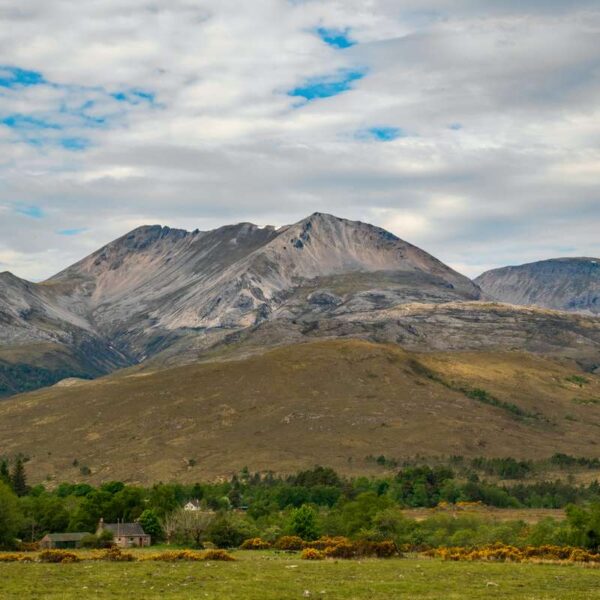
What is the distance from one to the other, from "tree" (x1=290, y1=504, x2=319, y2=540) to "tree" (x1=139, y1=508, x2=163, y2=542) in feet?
70.5

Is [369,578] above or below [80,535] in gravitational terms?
above

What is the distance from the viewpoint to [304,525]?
370 feet

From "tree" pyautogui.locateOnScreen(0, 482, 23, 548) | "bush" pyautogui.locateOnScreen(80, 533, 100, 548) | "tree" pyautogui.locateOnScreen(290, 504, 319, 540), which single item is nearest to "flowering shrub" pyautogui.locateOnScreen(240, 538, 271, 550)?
"tree" pyautogui.locateOnScreen(290, 504, 319, 540)

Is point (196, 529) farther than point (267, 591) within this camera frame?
Yes

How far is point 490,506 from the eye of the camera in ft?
648

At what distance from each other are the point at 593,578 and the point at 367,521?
64.6m

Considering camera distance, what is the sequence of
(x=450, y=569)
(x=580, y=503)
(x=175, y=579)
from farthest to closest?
(x=580, y=503)
(x=450, y=569)
(x=175, y=579)

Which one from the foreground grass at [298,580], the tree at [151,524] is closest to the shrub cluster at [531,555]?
the foreground grass at [298,580]

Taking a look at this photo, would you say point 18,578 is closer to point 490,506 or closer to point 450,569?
point 450,569

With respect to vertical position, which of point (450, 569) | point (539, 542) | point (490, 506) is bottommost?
point (490, 506)

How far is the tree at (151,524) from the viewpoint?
125 metres

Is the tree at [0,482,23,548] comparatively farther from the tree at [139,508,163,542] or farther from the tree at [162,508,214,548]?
the tree at [139,508,163,542]

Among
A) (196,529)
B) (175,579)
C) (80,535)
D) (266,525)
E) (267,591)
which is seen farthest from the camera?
(266,525)

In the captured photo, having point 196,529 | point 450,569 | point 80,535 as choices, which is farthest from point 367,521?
point 450,569
